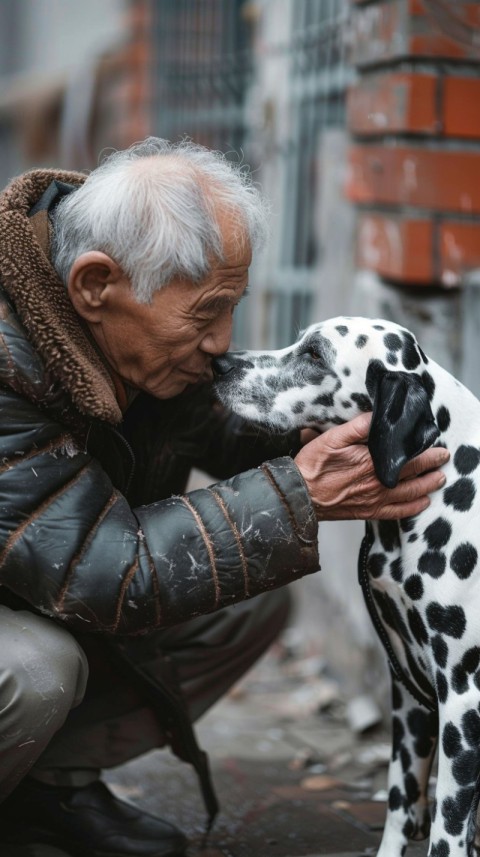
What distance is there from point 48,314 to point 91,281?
14 cm

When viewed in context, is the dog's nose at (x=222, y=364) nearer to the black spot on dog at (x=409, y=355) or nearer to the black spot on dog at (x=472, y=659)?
the black spot on dog at (x=409, y=355)

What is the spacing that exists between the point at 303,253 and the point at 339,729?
2575 millimetres

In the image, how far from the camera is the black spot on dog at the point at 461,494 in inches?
109

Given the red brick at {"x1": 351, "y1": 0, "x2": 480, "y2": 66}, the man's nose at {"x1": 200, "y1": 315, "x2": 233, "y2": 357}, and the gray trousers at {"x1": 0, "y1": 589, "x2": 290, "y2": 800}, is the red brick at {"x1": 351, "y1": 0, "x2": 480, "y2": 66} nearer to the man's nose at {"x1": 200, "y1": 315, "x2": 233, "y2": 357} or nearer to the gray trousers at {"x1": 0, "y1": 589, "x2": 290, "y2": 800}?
the man's nose at {"x1": 200, "y1": 315, "x2": 233, "y2": 357}

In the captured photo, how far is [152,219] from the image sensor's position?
2.76m

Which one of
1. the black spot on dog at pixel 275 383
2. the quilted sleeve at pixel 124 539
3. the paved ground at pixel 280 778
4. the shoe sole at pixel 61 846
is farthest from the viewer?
the paved ground at pixel 280 778

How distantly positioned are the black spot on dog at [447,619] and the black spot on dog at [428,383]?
498 mm

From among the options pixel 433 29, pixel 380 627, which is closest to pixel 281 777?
pixel 380 627

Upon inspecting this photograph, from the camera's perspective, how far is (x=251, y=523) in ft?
8.85

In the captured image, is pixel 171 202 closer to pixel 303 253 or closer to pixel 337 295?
pixel 337 295

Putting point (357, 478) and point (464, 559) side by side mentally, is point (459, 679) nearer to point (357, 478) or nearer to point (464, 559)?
point (464, 559)

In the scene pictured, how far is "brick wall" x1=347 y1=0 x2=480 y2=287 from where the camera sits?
3947mm

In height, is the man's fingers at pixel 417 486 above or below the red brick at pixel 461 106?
below

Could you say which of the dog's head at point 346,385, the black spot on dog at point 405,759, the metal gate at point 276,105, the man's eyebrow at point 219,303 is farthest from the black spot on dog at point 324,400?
the metal gate at point 276,105
